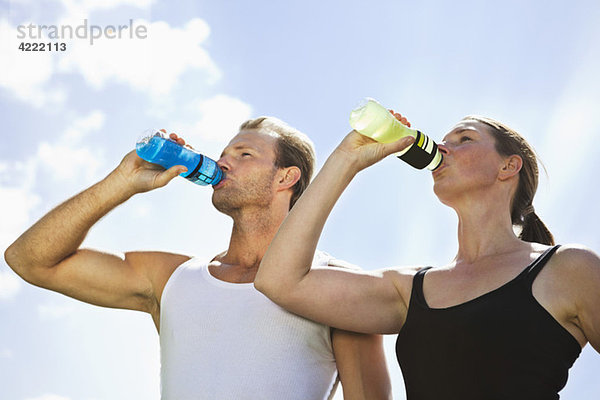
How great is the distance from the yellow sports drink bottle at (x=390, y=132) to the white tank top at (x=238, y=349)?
0.70 m

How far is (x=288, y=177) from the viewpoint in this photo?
3.70 metres

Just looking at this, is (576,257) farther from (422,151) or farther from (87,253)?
(87,253)

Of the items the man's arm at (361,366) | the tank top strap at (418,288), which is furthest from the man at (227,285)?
the tank top strap at (418,288)

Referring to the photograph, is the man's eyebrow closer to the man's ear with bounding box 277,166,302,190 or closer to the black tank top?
the man's ear with bounding box 277,166,302,190

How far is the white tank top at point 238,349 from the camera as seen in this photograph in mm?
2850

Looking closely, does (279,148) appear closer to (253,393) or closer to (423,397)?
(253,393)

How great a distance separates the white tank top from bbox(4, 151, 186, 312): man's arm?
1.10 feet

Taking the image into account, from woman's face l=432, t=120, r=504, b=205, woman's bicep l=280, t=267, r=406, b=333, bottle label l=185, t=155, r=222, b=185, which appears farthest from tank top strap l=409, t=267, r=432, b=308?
bottle label l=185, t=155, r=222, b=185

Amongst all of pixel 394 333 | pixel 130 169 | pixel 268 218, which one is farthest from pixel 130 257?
pixel 394 333

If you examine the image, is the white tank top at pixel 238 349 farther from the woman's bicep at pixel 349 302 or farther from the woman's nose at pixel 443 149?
the woman's nose at pixel 443 149

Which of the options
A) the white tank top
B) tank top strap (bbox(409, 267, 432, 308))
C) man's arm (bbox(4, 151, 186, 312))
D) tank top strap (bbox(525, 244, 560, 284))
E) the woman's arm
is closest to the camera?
tank top strap (bbox(525, 244, 560, 284))

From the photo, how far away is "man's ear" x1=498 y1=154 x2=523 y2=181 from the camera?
285 cm

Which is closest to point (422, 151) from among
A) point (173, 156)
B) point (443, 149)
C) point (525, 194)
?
point (443, 149)

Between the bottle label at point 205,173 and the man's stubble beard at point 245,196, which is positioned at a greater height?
the bottle label at point 205,173
